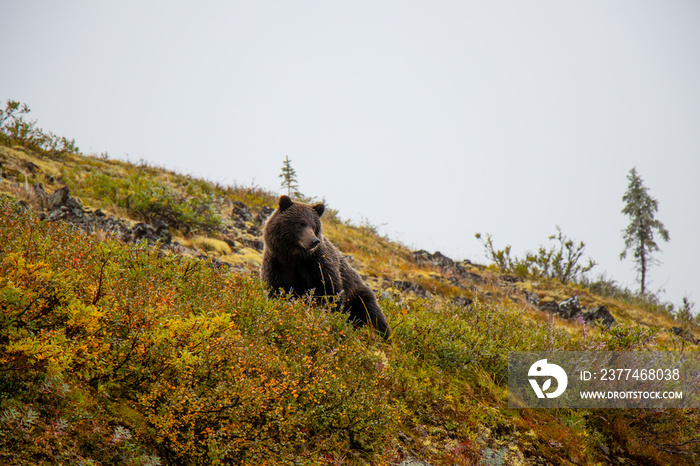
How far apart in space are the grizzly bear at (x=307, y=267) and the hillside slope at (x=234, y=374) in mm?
563

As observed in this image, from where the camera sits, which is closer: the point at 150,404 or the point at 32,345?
the point at 32,345

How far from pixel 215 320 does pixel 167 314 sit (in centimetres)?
50

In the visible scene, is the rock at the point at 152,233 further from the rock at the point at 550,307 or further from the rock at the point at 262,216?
the rock at the point at 550,307

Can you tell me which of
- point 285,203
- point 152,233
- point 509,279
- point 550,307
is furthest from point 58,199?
point 509,279

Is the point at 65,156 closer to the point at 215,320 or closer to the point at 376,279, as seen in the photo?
the point at 376,279

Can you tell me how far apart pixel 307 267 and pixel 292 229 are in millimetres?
713

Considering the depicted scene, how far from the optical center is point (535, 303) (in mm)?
13477

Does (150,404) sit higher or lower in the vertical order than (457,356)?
lower

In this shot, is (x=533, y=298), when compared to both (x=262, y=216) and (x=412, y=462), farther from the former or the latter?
(x=412, y=462)

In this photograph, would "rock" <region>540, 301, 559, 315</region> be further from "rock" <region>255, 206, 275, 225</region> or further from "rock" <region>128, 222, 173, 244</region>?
"rock" <region>128, 222, 173, 244</region>

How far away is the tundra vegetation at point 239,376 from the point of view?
93.8 inches

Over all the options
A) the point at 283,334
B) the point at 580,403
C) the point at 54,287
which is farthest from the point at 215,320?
the point at 580,403

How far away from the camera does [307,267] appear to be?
258 inches

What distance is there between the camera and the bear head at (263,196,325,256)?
21.5 feet
